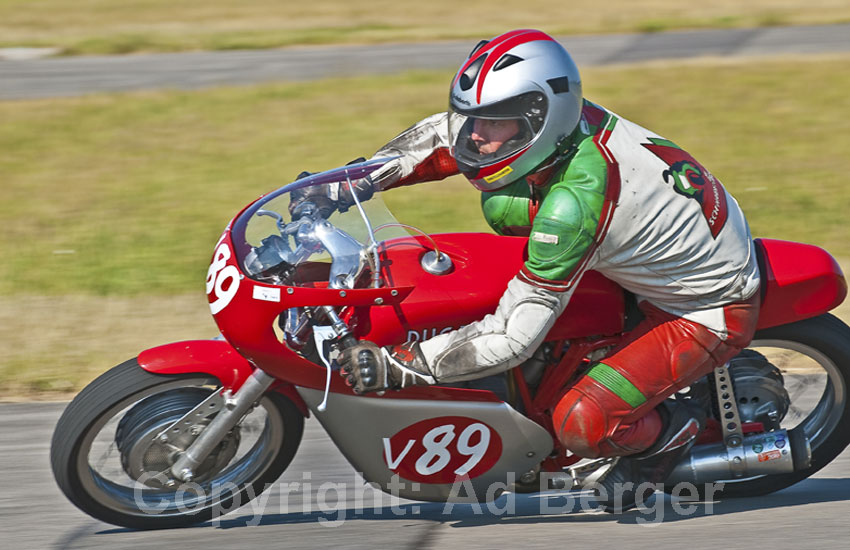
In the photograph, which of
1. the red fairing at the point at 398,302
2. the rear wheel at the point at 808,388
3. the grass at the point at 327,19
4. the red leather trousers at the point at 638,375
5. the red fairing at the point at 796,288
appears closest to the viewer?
the red fairing at the point at 398,302

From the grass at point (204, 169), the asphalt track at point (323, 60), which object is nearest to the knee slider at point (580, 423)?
the grass at point (204, 169)

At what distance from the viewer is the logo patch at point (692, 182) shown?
3.57m

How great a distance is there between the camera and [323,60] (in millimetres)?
15609

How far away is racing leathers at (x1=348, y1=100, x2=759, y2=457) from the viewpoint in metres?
3.37

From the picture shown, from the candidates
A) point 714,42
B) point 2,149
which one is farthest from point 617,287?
point 714,42

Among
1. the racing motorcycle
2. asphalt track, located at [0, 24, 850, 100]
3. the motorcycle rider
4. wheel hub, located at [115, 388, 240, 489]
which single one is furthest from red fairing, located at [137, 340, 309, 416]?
asphalt track, located at [0, 24, 850, 100]

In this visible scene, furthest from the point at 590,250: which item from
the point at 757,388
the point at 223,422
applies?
the point at 223,422

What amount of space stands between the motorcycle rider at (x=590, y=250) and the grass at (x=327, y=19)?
47.1 ft

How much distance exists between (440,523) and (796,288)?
1560mm

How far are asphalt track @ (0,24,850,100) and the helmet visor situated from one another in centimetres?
1084

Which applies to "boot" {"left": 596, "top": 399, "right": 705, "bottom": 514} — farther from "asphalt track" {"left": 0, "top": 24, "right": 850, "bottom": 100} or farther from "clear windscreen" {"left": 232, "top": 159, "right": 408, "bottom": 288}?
"asphalt track" {"left": 0, "top": 24, "right": 850, "bottom": 100}

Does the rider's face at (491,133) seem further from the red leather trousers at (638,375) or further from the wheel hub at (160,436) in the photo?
the wheel hub at (160,436)

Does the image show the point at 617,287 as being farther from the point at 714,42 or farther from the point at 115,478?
the point at 714,42

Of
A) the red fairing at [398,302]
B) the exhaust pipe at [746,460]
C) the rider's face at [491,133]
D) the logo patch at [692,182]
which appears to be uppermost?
the rider's face at [491,133]
